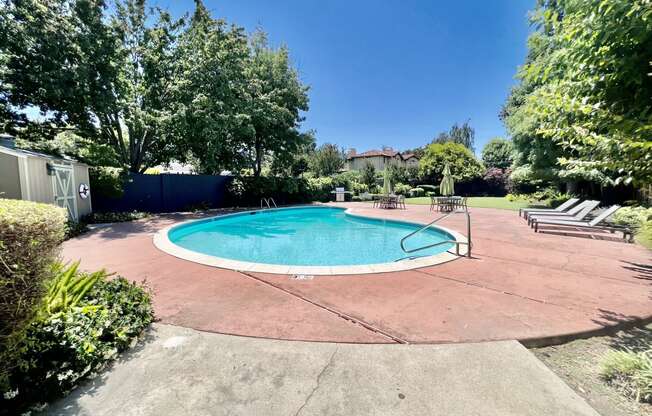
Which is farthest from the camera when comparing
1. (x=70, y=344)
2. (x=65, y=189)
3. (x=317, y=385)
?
(x=65, y=189)

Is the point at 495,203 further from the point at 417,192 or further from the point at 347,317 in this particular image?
the point at 347,317

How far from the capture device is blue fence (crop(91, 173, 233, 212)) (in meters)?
A: 12.4

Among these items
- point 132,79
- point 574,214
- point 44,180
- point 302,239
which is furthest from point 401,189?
point 44,180

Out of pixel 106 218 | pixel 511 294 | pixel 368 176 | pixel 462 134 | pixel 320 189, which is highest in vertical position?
pixel 462 134

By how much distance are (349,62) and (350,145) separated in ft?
107

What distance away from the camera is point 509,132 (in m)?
15.7

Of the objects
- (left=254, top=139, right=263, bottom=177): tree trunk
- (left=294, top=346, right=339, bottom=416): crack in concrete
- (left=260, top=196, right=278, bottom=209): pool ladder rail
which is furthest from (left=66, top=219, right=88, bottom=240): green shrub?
(left=254, top=139, right=263, bottom=177): tree trunk

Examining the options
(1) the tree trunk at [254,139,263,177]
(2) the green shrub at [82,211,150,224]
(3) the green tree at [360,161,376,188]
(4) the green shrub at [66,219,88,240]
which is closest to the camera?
(4) the green shrub at [66,219,88,240]

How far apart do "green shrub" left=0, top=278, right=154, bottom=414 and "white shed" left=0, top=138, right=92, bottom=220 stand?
5938 millimetres

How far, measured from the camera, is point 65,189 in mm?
9227

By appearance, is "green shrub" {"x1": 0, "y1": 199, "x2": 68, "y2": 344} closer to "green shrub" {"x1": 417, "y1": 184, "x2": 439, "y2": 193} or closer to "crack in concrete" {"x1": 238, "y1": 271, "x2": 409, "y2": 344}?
"crack in concrete" {"x1": 238, "y1": 271, "x2": 409, "y2": 344}

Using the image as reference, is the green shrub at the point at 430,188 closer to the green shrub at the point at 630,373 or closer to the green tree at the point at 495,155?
the green tree at the point at 495,155

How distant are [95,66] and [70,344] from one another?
14.3m

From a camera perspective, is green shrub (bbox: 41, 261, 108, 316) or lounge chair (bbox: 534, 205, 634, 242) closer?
green shrub (bbox: 41, 261, 108, 316)
